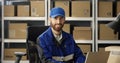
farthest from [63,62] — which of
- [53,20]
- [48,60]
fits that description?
[53,20]

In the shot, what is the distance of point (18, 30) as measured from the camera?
4.16 m

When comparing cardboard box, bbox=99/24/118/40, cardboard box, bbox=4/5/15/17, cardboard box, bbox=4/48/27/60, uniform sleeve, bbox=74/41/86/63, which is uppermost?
cardboard box, bbox=4/5/15/17

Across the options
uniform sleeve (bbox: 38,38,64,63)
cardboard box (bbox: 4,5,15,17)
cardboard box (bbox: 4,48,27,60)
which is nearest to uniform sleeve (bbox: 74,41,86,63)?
uniform sleeve (bbox: 38,38,64,63)

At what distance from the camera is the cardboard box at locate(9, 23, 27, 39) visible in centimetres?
415

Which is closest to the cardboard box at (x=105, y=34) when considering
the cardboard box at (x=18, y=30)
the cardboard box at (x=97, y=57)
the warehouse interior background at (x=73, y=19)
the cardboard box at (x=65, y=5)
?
the warehouse interior background at (x=73, y=19)

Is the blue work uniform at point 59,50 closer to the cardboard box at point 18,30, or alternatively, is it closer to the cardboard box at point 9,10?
the cardboard box at point 18,30

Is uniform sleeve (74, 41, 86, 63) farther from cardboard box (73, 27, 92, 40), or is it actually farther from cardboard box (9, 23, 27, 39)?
cardboard box (9, 23, 27, 39)

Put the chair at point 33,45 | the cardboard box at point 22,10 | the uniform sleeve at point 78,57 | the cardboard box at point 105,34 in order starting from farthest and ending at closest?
the cardboard box at point 22,10 < the cardboard box at point 105,34 < the chair at point 33,45 < the uniform sleeve at point 78,57

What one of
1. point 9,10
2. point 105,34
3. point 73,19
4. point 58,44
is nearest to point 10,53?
point 9,10

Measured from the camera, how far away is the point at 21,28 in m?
4.15

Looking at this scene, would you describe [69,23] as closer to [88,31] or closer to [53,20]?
[88,31]

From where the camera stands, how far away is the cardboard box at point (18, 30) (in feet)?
13.6

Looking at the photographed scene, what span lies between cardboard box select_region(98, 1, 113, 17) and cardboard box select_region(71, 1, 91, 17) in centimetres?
19

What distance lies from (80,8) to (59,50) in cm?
182
